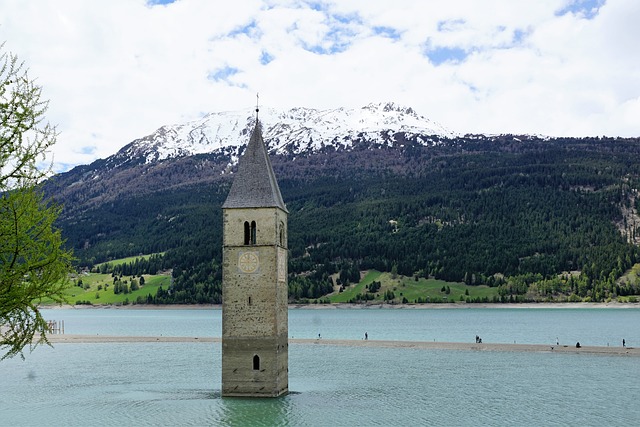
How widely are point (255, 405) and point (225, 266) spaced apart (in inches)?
379

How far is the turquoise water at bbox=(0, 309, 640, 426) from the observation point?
164 feet

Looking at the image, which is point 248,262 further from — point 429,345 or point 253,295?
point 429,345

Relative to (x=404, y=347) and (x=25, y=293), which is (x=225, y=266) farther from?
(x=404, y=347)

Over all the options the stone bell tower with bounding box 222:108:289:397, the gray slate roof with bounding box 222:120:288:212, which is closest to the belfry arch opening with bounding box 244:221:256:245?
the stone bell tower with bounding box 222:108:289:397

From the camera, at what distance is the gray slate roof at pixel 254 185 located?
5319cm

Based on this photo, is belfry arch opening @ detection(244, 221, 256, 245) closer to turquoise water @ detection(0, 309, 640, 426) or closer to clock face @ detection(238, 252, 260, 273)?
clock face @ detection(238, 252, 260, 273)

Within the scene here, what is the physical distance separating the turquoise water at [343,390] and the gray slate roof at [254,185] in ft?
44.8

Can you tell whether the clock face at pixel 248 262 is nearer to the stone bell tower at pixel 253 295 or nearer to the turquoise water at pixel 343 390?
the stone bell tower at pixel 253 295

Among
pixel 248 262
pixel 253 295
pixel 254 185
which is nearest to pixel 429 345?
pixel 253 295

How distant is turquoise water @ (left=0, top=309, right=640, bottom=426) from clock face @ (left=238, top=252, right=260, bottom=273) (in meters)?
8.96

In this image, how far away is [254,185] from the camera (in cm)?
5388

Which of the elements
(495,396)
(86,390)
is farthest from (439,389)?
(86,390)

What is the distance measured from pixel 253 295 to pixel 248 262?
2329mm

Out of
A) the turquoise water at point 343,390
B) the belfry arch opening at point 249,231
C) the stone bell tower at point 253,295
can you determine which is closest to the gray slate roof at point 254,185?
the stone bell tower at point 253,295
